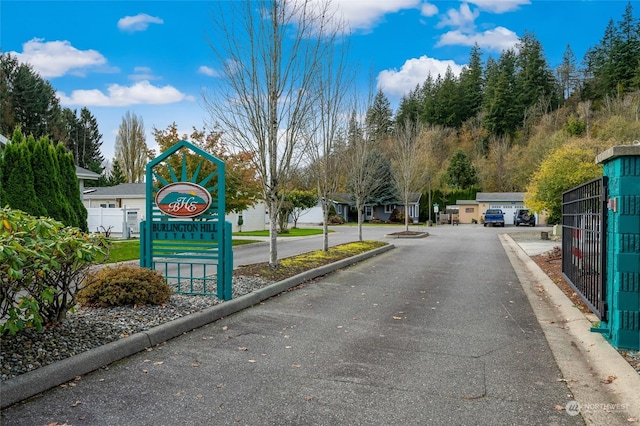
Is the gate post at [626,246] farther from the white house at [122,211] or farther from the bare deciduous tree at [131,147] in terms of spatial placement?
the bare deciduous tree at [131,147]

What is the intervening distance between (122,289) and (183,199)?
1848 millimetres

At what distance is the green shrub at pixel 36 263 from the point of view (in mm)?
3949

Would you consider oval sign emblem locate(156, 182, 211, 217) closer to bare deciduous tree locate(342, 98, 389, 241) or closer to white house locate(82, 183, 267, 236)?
bare deciduous tree locate(342, 98, 389, 241)

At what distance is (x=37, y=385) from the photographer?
397cm

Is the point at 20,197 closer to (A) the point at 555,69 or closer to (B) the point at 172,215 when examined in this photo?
(B) the point at 172,215

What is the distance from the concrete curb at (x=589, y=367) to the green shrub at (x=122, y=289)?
16.9 feet

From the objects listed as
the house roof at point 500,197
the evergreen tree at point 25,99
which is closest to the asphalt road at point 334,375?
the evergreen tree at point 25,99

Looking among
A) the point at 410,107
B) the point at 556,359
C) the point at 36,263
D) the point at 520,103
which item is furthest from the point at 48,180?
the point at 410,107

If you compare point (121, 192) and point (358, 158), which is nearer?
point (358, 158)

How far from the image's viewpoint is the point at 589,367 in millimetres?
4898

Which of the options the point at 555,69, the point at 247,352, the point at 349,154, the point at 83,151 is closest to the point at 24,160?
the point at 349,154

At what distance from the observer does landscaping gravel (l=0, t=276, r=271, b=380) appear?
427 cm

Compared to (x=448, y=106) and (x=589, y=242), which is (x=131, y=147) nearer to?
(x=448, y=106)

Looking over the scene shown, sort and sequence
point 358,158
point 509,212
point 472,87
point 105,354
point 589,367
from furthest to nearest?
point 472,87
point 509,212
point 358,158
point 589,367
point 105,354
